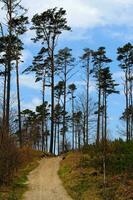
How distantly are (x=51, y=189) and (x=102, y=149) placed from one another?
8.67 meters

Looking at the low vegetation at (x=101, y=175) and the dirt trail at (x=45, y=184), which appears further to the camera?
the dirt trail at (x=45, y=184)

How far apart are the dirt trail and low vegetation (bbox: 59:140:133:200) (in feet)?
1.30

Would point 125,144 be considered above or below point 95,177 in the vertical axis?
above

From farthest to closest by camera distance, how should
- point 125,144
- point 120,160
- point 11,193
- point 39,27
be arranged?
point 39,27 → point 125,144 → point 120,160 → point 11,193

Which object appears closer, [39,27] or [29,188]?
[29,188]

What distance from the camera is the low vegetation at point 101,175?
811 inches

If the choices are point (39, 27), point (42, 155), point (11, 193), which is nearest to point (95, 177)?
point (11, 193)

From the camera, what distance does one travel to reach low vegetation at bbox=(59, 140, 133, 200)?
20.6 m

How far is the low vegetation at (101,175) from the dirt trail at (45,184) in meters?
0.40

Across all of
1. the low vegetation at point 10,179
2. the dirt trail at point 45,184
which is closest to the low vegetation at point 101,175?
the dirt trail at point 45,184

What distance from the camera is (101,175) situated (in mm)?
24766

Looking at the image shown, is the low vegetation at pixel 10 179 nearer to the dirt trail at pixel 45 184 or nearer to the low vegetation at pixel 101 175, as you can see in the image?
the dirt trail at pixel 45 184

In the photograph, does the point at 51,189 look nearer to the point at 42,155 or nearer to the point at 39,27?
the point at 42,155

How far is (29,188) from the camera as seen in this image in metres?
23.3
